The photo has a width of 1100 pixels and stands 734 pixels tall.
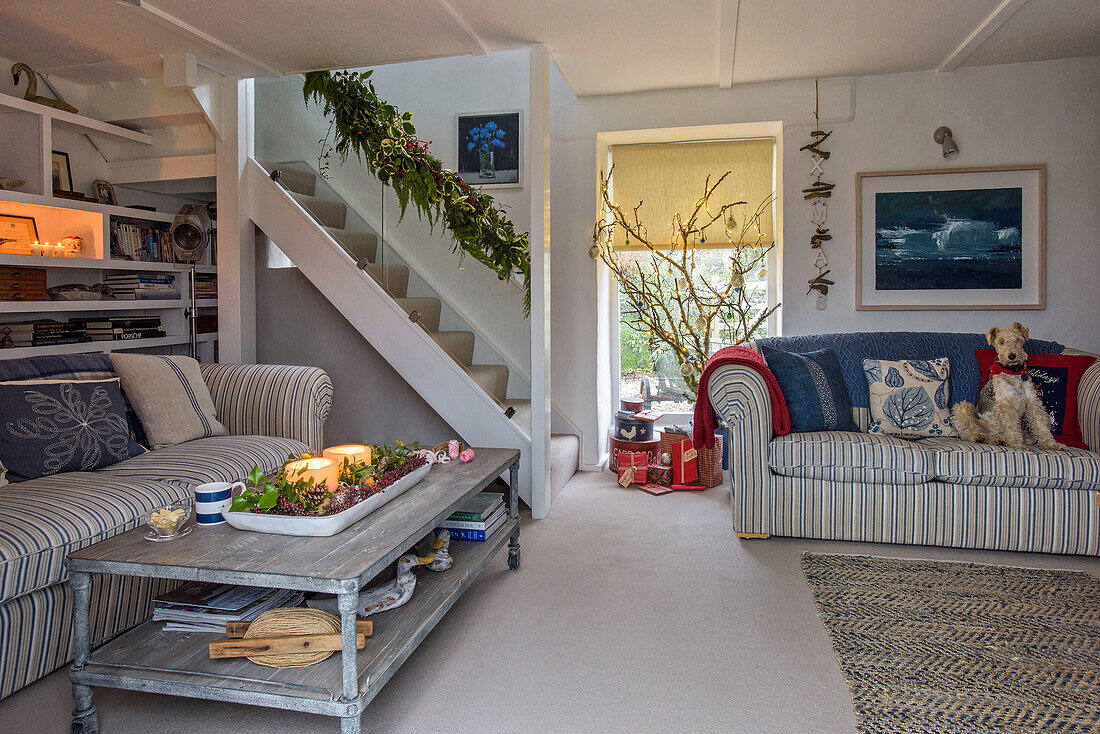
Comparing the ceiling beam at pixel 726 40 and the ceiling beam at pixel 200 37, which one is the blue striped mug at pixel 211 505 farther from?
the ceiling beam at pixel 726 40

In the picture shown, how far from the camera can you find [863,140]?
4.22 metres

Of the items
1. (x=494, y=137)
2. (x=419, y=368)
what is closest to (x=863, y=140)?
(x=494, y=137)

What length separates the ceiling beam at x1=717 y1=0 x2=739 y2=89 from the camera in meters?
3.12

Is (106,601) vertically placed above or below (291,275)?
below

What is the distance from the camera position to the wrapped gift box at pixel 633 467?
4289 mm

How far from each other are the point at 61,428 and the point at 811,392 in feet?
10.3

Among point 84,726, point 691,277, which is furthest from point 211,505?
point 691,277

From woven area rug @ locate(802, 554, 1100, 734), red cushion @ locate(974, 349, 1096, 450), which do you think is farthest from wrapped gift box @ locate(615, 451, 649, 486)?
red cushion @ locate(974, 349, 1096, 450)

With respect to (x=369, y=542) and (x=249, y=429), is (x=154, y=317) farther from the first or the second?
(x=369, y=542)

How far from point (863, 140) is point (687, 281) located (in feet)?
4.30

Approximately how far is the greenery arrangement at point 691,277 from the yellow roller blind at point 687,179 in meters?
0.04

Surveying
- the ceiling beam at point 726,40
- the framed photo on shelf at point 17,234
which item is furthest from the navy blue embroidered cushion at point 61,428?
the ceiling beam at point 726,40

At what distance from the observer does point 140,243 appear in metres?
4.17

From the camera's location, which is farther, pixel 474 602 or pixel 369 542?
pixel 474 602
